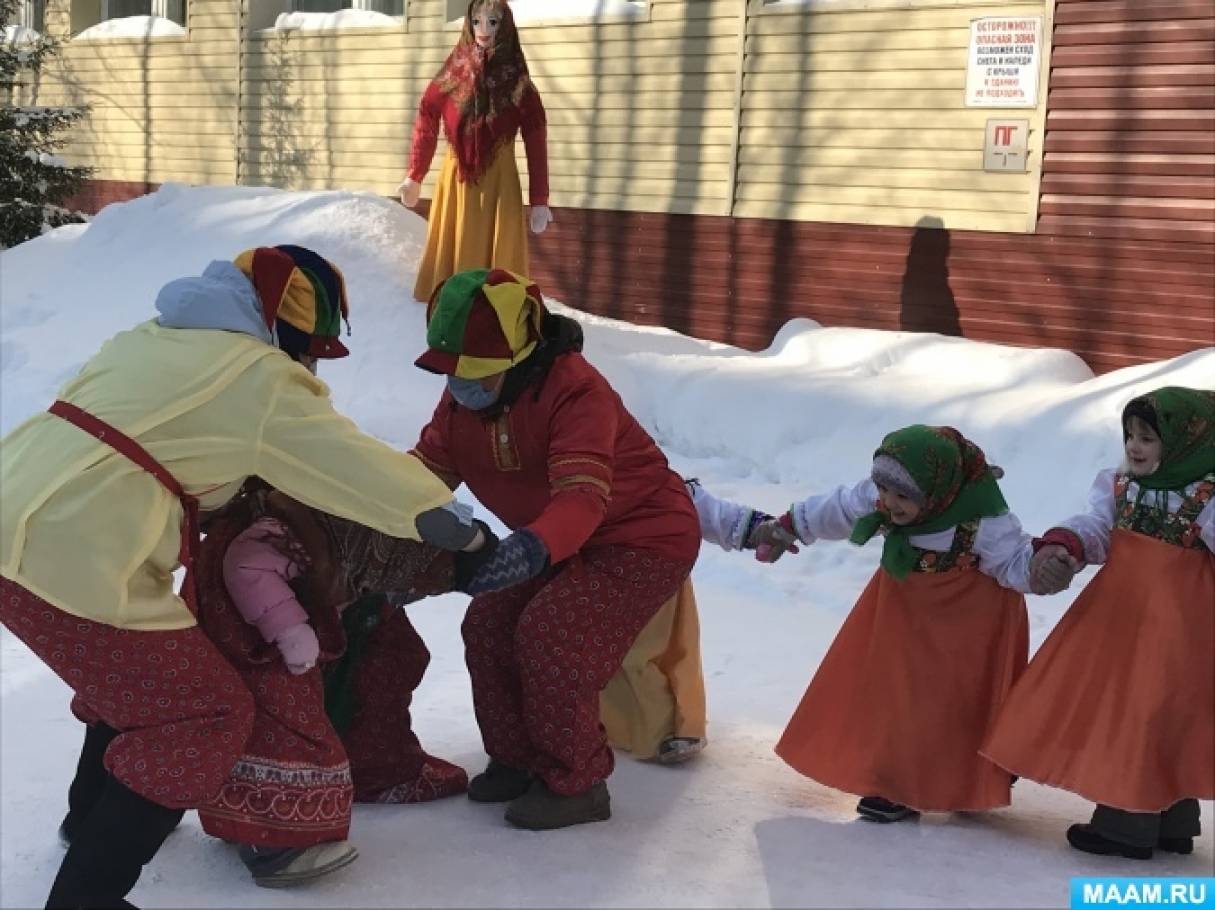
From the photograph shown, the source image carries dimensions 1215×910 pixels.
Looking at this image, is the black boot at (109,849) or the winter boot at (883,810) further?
the winter boot at (883,810)

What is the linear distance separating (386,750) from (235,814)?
56 centimetres

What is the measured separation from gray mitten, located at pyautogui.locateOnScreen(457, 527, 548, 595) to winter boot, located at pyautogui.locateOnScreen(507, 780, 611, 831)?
0.57 m

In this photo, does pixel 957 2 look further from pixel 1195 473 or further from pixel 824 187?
pixel 1195 473

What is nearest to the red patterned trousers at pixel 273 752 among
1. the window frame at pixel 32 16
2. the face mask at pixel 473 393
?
the face mask at pixel 473 393

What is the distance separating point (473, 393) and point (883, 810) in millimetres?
1315

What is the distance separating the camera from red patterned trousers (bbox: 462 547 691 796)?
310 cm

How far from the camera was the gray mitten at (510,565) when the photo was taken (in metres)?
2.79

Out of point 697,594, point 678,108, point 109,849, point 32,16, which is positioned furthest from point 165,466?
point 32,16

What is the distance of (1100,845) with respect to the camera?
301cm

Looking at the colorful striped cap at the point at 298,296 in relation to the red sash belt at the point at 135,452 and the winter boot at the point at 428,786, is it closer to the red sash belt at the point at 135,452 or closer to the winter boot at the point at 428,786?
the red sash belt at the point at 135,452

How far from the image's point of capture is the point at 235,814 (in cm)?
270

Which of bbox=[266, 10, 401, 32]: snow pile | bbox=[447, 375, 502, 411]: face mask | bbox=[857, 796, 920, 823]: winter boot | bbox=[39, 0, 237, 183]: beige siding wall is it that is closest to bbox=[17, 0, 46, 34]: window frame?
bbox=[39, 0, 237, 183]: beige siding wall

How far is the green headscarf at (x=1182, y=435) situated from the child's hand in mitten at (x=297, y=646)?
5.68 ft

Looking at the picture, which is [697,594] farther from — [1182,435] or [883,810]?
[1182,435]
